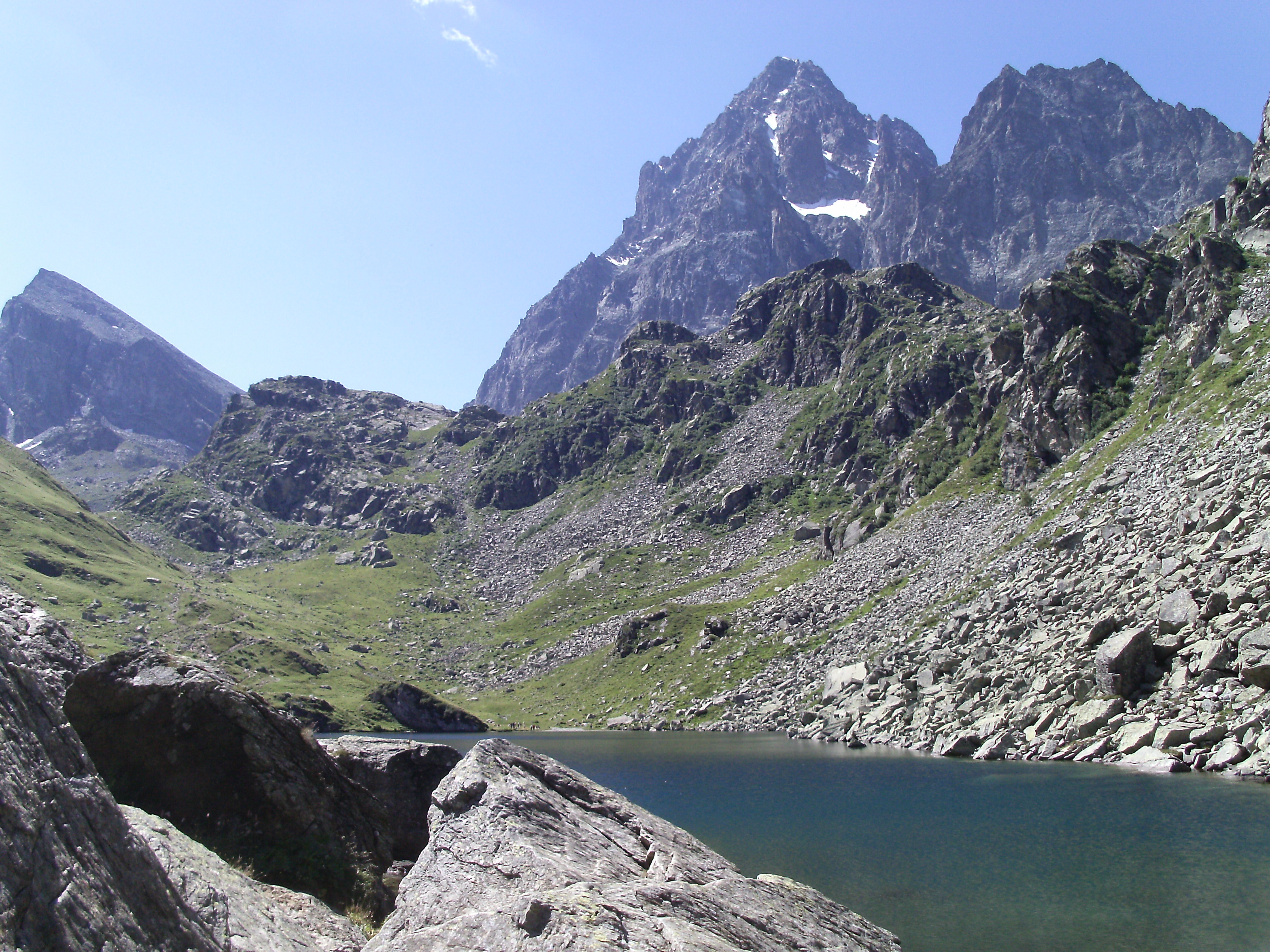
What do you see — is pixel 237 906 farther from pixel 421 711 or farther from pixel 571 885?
pixel 421 711

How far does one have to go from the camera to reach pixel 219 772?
54.8 ft

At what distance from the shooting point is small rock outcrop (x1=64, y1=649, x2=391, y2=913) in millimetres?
15852

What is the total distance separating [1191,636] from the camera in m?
48.2

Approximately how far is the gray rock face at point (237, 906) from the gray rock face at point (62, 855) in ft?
2.38

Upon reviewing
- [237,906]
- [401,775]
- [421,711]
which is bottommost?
[421,711]

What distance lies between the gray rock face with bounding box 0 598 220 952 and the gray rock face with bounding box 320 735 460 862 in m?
13.3

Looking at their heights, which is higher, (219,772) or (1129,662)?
(1129,662)

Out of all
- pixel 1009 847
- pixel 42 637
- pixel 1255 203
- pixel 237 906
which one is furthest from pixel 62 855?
pixel 1255 203

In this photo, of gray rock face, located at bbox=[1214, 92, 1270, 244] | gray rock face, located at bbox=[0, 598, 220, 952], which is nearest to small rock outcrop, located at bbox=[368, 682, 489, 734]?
gray rock face, located at bbox=[0, 598, 220, 952]

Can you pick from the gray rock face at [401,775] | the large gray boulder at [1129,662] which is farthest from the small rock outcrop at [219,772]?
the large gray boulder at [1129,662]

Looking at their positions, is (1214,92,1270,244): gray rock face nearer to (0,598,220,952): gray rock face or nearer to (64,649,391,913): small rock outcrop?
(64,649,391,913): small rock outcrop

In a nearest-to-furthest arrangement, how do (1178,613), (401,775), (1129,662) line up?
(401,775), (1129,662), (1178,613)

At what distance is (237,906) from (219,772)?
6.99 m

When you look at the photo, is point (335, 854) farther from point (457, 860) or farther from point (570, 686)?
point (570, 686)
